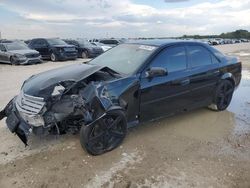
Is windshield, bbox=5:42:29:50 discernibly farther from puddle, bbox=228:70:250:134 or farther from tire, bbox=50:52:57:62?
puddle, bbox=228:70:250:134

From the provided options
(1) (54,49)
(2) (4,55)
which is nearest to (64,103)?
(2) (4,55)

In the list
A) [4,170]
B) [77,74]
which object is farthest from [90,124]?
[4,170]

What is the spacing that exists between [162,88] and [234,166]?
1724mm

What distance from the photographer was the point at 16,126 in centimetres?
421

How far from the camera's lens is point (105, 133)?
170 inches

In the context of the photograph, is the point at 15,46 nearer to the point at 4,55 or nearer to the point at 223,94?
the point at 4,55

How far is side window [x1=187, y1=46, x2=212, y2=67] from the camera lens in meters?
5.62

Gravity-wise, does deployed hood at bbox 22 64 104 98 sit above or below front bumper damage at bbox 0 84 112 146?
above

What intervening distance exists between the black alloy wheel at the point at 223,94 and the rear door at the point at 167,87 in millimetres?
1119

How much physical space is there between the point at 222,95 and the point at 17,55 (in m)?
14.4

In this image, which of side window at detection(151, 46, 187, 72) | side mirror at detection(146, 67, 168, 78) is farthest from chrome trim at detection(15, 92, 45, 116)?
side window at detection(151, 46, 187, 72)

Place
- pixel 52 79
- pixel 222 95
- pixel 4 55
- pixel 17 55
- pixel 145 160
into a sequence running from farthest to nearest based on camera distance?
pixel 4 55
pixel 17 55
pixel 222 95
pixel 52 79
pixel 145 160

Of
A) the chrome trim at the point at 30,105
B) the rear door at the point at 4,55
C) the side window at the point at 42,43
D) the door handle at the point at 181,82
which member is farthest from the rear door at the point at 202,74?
the side window at the point at 42,43

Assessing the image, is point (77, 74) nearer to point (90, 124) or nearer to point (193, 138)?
point (90, 124)
